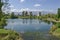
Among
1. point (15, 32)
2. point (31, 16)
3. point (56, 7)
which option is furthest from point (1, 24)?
point (56, 7)

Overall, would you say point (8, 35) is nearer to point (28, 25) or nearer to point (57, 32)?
point (28, 25)

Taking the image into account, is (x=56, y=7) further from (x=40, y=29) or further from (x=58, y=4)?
(x=40, y=29)

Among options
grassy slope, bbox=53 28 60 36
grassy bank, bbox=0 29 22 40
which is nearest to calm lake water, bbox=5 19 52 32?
grassy bank, bbox=0 29 22 40

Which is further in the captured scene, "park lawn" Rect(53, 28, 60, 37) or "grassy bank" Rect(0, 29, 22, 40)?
"park lawn" Rect(53, 28, 60, 37)

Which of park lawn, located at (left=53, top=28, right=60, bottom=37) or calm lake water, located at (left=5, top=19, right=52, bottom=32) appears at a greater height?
calm lake water, located at (left=5, top=19, right=52, bottom=32)

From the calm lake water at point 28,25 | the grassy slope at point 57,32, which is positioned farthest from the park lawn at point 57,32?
the calm lake water at point 28,25

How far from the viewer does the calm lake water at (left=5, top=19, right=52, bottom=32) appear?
4469mm

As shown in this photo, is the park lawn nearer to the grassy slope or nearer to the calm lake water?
the grassy slope

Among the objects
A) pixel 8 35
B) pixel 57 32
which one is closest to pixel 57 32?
pixel 57 32

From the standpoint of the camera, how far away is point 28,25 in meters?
4.52

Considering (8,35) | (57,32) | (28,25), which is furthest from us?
(57,32)

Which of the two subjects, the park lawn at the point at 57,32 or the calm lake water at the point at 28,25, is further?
the park lawn at the point at 57,32

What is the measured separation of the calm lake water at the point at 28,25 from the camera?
4.47 m

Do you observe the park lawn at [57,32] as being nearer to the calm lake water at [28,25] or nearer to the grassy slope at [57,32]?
the grassy slope at [57,32]
